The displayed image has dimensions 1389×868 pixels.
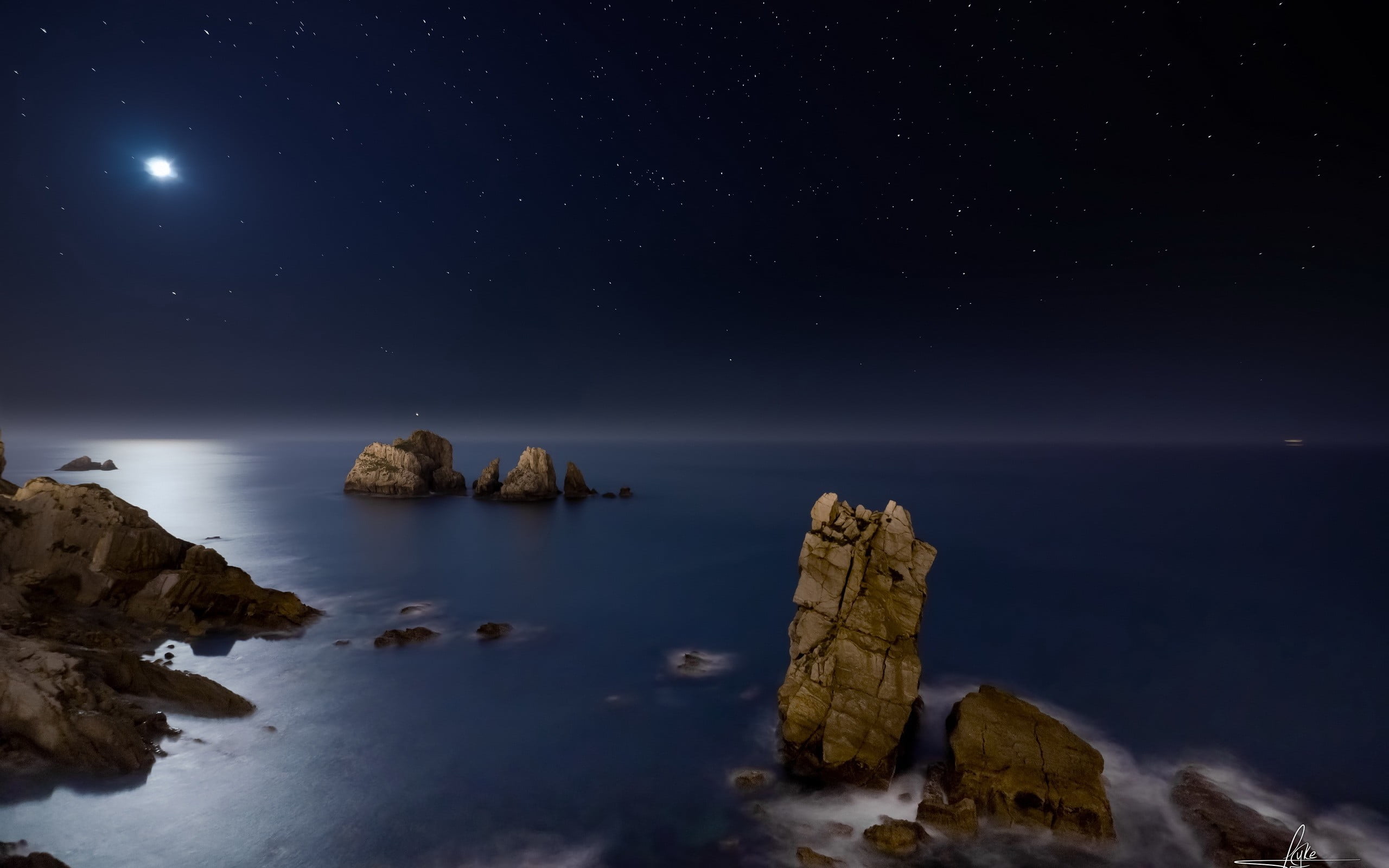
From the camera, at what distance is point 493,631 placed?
25.3 m

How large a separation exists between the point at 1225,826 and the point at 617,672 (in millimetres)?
17677

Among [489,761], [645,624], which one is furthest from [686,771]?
[645,624]

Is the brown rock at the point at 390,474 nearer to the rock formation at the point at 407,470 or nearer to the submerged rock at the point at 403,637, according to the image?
the rock formation at the point at 407,470

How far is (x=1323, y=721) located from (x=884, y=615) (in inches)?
677

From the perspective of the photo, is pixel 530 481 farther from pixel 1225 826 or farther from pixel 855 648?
pixel 1225 826

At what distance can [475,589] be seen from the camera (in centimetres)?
3275

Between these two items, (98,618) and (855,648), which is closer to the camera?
(855,648)

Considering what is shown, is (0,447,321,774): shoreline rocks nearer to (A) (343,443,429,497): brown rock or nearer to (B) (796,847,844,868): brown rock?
(B) (796,847,844,868): brown rock

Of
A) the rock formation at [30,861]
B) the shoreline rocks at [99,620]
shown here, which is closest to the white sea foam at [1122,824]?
the rock formation at [30,861]

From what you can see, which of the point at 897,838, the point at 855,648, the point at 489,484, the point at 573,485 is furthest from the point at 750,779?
the point at 573,485

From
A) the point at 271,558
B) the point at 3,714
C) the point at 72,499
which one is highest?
the point at 72,499

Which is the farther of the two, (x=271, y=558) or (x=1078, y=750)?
(x=271, y=558)

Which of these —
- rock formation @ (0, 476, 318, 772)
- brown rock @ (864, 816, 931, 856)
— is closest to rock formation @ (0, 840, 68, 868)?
rock formation @ (0, 476, 318, 772)

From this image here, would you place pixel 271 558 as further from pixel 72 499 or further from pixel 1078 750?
pixel 1078 750
